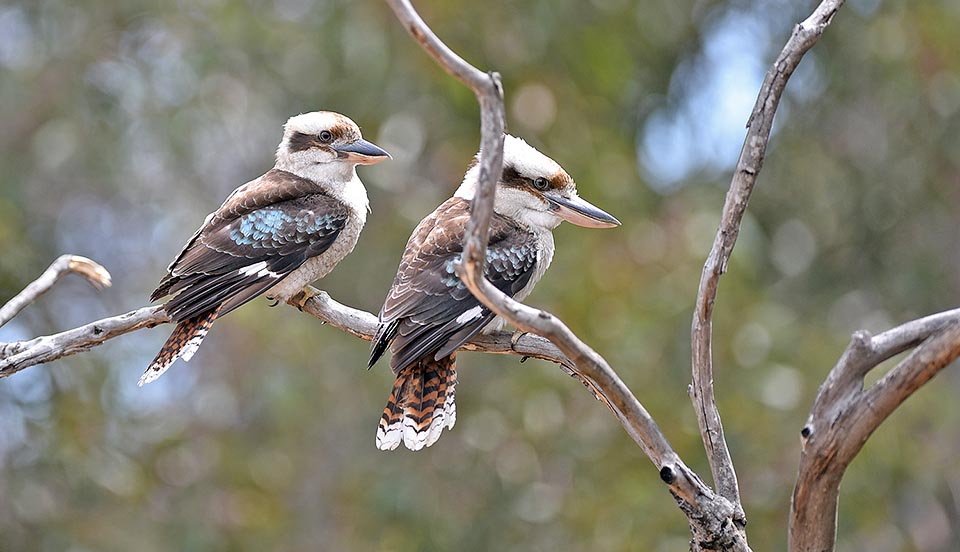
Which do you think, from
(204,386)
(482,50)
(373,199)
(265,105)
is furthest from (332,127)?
(204,386)

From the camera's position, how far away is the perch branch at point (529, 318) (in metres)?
1.54

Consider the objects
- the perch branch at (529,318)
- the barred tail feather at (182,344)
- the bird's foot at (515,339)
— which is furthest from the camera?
the barred tail feather at (182,344)

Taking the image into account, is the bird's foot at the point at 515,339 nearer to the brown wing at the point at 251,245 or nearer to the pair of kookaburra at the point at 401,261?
the pair of kookaburra at the point at 401,261

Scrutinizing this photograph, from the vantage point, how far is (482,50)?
554 centimetres

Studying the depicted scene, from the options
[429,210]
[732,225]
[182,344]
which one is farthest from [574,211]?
[429,210]

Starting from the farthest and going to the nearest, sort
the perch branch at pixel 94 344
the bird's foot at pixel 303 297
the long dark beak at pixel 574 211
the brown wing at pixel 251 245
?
1. the bird's foot at pixel 303 297
2. the long dark beak at pixel 574 211
3. the brown wing at pixel 251 245
4. the perch branch at pixel 94 344

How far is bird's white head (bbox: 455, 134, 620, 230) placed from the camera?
9.47ft

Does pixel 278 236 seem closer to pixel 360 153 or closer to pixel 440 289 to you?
pixel 360 153

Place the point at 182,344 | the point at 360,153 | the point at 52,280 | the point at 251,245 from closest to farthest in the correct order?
the point at 52,280 < the point at 182,344 < the point at 251,245 < the point at 360,153

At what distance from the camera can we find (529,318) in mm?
1643

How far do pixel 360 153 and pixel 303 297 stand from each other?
41 centimetres

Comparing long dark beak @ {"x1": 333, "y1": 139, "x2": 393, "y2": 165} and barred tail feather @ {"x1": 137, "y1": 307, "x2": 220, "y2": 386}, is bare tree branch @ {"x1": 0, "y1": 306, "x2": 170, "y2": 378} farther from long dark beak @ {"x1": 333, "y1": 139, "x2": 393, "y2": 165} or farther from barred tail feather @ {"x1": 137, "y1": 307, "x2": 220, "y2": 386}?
long dark beak @ {"x1": 333, "y1": 139, "x2": 393, "y2": 165}

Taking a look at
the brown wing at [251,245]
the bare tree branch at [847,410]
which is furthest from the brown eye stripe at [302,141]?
the bare tree branch at [847,410]

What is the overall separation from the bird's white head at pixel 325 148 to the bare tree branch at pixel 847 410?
68.1 inches
